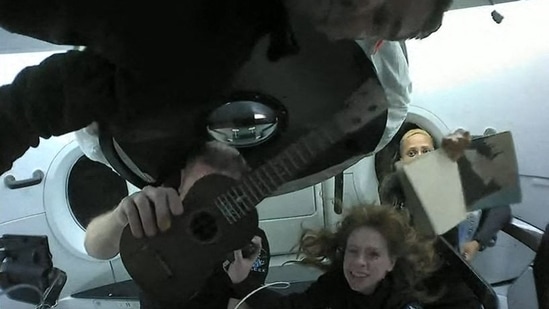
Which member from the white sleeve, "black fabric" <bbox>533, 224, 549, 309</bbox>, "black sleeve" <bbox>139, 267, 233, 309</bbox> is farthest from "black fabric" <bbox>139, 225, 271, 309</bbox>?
"black fabric" <bbox>533, 224, 549, 309</bbox>

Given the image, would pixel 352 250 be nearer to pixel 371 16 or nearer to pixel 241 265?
pixel 241 265

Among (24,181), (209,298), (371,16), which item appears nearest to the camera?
(371,16)

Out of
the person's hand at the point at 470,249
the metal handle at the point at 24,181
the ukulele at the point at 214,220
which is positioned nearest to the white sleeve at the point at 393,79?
the ukulele at the point at 214,220

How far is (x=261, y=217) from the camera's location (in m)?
0.43

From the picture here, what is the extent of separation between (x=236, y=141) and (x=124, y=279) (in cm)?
13

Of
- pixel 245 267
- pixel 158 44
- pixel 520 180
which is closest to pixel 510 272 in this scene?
pixel 520 180

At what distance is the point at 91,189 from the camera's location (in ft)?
1.65

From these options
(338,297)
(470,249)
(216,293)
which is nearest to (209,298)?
(216,293)

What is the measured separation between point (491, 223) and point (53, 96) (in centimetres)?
35

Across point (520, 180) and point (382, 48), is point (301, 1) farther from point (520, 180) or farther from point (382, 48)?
point (520, 180)

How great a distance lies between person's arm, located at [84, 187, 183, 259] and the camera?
0.39 m

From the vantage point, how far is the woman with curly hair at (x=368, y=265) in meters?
0.49

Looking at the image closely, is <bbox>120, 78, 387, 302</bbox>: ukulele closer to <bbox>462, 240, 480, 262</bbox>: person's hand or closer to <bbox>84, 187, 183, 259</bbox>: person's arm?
<bbox>84, 187, 183, 259</bbox>: person's arm

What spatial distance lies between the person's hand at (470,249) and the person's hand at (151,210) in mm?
241
